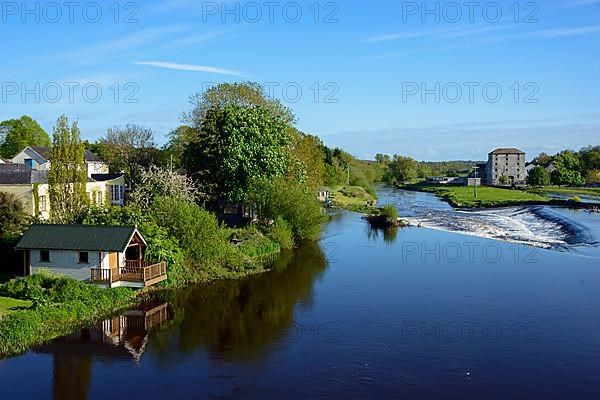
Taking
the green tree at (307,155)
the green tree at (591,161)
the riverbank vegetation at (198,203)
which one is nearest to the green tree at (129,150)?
the riverbank vegetation at (198,203)

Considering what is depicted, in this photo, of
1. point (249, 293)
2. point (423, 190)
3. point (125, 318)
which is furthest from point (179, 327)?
point (423, 190)

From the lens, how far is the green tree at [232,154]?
177 ft

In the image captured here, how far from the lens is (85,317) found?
1164 inches

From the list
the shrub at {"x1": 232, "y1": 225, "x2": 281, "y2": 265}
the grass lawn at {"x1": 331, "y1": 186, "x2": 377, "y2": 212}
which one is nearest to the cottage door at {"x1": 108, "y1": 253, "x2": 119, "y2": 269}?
the shrub at {"x1": 232, "y1": 225, "x2": 281, "y2": 265}

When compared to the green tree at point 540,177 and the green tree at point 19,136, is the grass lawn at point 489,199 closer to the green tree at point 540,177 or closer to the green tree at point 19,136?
the green tree at point 540,177

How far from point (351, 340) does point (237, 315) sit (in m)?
7.12

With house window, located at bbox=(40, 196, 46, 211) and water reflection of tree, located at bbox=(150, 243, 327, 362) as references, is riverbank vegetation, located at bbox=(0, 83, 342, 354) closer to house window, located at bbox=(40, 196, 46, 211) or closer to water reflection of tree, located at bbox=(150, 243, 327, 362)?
water reflection of tree, located at bbox=(150, 243, 327, 362)

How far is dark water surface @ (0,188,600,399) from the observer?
22.4 m

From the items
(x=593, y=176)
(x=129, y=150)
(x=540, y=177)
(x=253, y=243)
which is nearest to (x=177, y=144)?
(x=129, y=150)

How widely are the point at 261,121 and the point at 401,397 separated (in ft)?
125

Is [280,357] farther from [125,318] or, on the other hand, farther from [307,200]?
[307,200]

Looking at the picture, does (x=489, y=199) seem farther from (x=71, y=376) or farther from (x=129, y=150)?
(x=71, y=376)

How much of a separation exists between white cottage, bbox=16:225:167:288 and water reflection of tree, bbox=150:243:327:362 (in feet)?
9.17

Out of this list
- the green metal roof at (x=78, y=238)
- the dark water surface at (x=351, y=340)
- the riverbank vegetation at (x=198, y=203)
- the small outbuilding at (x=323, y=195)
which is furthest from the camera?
the small outbuilding at (x=323, y=195)
